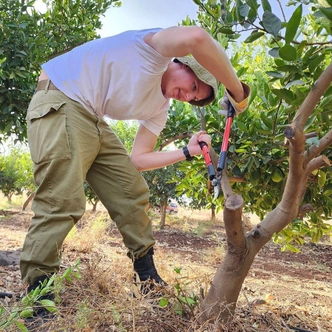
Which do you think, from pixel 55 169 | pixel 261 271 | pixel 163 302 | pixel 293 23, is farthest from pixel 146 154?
pixel 261 271

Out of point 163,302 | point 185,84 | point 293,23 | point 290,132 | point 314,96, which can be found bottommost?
point 163,302

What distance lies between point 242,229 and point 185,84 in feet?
2.38

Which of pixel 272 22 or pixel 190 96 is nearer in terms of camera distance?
pixel 272 22

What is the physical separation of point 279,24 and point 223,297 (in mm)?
1126

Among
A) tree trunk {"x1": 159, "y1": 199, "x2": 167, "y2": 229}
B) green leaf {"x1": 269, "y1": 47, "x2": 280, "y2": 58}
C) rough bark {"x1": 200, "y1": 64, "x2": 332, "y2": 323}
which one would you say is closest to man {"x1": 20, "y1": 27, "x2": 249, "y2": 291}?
green leaf {"x1": 269, "y1": 47, "x2": 280, "y2": 58}

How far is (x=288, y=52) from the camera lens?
1377 mm

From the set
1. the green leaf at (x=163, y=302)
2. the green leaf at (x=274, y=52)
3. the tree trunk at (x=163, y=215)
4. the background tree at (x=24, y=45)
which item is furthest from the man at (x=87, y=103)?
the tree trunk at (x=163, y=215)

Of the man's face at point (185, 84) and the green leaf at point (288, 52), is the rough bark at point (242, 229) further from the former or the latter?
the man's face at point (185, 84)

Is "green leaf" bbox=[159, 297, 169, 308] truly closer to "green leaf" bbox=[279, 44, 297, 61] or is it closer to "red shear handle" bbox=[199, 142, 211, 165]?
"red shear handle" bbox=[199, 142, 211, 165]

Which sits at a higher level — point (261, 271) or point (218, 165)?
point (218, 165)

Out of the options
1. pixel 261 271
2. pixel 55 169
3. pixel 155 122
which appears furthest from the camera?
pixel 261 271

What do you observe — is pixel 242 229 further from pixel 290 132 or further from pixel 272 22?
pixel 272 22

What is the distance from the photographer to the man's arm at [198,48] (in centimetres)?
148

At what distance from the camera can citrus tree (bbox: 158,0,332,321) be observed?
1453 mm
